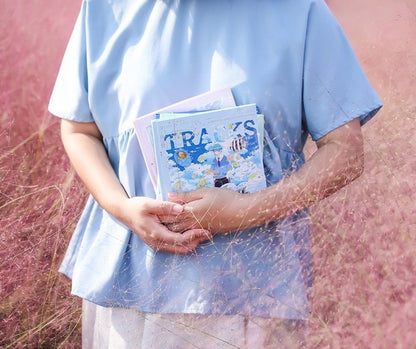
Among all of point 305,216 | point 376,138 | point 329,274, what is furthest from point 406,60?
point 329,274

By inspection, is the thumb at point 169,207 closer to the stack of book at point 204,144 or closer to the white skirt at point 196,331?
the stack of book at point 204,144

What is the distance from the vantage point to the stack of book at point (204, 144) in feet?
3.96

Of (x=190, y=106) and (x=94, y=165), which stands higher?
(x=190, y=106)

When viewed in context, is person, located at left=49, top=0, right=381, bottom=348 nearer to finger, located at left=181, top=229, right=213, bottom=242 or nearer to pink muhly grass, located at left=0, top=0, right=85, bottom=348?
finger, located at left=181, top=229, right=213, bottom=242

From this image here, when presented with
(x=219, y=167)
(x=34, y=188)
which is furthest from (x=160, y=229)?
(x=34, y=188)

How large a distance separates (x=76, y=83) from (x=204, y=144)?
0.32 metres

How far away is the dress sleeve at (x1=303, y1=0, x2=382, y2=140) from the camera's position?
1272mm

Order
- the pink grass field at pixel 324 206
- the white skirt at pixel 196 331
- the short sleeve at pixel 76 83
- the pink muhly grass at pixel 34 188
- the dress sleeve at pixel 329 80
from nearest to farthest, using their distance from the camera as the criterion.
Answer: the pink grass field at pixel 324 206
the white skirt at pixel 196 331
the dress sleeve at pixel 329 80
the short sleeve at pixel 76 83
the pink muhly grass at pixel 34 188

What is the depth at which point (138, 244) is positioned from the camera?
131cm

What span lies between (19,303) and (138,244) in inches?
14.1

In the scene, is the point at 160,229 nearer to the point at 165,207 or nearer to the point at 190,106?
the point at 165,207

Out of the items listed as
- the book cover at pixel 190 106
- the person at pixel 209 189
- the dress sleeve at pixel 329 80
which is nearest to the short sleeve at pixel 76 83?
the person at pixel 209 189

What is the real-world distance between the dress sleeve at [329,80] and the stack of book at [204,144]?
0.42 feet

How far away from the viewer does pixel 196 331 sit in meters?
1.22
